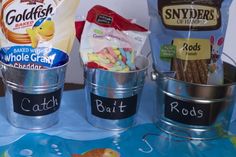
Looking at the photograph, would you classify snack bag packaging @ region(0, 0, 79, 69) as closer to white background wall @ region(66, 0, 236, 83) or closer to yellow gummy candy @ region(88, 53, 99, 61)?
yellow gummy candy @ region(88, 53, 99, 61)

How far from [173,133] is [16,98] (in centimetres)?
28

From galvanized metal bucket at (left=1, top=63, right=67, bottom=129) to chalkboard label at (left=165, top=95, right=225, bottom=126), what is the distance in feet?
0.63

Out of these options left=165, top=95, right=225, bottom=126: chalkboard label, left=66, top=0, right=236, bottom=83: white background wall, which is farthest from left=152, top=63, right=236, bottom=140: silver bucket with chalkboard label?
left=66, top=0, right=236, bottom=83: white background wall

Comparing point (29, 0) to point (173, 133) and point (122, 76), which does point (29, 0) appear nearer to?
point (122, 76)

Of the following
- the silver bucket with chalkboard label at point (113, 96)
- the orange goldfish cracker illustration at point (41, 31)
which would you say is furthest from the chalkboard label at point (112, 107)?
the orange goldfish cracker illustration at point (41, 31)

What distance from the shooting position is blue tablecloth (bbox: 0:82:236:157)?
1.96 feet

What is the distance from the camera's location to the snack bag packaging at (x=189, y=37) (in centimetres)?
63

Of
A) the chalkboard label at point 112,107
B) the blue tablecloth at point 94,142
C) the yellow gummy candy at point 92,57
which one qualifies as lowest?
the blue tablecloth at point 94,142

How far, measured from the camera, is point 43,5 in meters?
0.60

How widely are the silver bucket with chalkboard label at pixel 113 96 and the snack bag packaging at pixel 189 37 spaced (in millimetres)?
52

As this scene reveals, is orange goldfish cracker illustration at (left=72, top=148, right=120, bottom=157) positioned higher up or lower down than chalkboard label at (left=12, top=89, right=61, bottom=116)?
lower down

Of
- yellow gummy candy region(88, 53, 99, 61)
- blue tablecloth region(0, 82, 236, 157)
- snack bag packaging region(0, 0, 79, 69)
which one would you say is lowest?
blue tablecloth region(0, 82, 236, 157)

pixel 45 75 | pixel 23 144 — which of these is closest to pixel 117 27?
pixel 45 75

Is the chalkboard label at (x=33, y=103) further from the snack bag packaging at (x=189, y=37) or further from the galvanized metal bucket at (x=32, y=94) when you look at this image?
the snack bag packaging at (x=189, y=37)
